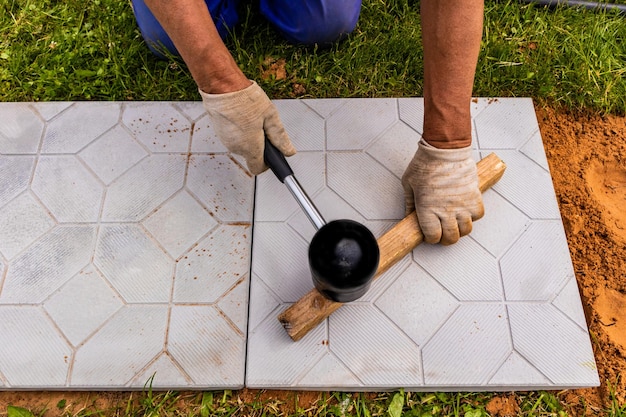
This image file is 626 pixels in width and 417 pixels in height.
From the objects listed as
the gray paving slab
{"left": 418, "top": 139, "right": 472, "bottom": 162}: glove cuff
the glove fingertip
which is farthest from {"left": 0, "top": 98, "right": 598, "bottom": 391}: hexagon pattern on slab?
{"left": 418, "top": 139, "right": 472, "bottom": 162}: glove cuff

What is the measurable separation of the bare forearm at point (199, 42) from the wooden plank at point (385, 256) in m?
0.78

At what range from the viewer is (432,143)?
5.80 feet

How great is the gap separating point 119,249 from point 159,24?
1063 mm

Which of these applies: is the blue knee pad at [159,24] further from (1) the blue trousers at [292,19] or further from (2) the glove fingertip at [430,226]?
(2) the glove fingertip at [430,226]

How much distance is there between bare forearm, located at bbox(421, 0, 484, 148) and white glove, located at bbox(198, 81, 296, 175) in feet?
1.88

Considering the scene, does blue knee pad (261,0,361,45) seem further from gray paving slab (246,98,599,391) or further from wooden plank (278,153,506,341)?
wooden plank (278,153,506,341)

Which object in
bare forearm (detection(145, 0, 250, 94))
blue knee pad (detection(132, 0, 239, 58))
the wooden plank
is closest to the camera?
bare forearm (detection(145, 0, 250, 94))

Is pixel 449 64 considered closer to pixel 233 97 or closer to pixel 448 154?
pixel 448 154

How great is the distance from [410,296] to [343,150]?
71cm

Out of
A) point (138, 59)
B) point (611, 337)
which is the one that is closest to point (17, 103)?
point (138, 59)

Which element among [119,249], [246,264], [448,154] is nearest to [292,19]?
[448,154]

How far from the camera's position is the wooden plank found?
1.64 m

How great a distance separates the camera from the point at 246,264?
73.4 inches

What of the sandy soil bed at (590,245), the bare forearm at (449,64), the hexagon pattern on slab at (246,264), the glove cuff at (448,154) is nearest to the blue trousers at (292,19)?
the hexagon pattern on slab at (246,264)
